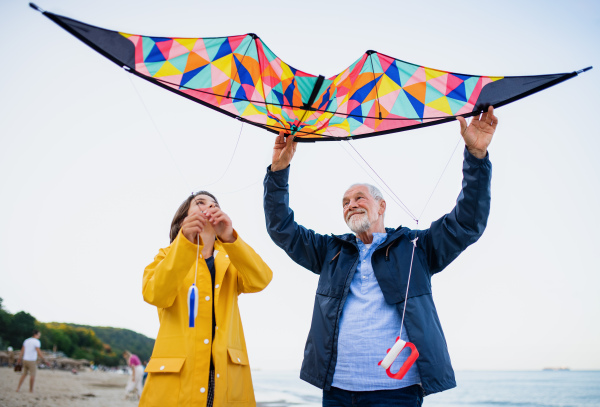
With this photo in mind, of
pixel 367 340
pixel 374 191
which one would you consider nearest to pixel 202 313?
pixel 367 340

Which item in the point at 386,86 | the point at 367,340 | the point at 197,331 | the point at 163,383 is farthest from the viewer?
the point at 386,86

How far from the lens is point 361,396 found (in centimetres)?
270

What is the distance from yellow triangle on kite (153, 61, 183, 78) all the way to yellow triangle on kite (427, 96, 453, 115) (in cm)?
202

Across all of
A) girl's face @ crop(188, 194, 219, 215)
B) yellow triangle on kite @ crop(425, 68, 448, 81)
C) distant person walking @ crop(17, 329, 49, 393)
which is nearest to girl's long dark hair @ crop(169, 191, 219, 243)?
girl's face @ crop(188, 194, 219, 215)

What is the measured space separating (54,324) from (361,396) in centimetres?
7020

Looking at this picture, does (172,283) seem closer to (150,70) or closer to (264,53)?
(150,70)

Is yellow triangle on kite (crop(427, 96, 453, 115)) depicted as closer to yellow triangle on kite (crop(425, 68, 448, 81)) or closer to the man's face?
yellow triangle on kite (crop(425, 68, 448, 81))

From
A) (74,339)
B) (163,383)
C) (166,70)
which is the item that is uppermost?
(166,70)

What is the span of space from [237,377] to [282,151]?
192 centimetres

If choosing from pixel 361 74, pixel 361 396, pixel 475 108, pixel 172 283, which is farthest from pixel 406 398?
pixel 361 74

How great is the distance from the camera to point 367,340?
112 inches

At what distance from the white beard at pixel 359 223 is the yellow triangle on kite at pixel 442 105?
104cm

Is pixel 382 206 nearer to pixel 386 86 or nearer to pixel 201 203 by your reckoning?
pixel 386 86

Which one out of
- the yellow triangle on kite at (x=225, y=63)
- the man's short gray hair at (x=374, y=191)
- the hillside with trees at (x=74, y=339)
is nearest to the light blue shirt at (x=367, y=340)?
the man's short gray hair at (x=374, y=191)
